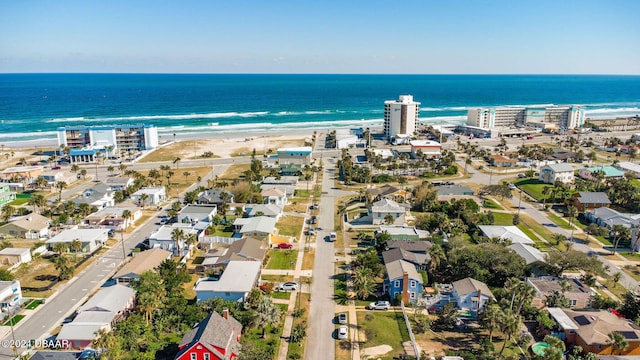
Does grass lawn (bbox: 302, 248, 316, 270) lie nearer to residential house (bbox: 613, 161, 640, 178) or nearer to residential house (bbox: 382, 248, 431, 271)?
residential house (bbox: 382, 248, 431, 271)

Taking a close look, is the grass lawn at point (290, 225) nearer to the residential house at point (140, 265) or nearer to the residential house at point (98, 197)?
the residential house at point (140, 265)

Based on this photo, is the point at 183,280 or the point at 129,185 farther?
the point at 129,185

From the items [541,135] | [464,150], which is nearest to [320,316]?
[464,150]

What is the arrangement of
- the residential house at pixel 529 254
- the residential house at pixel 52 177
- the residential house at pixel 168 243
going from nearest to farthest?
the residential house at pixel 529 254 → the residential house at pixel 168 243 → the residential house at pixel 52 177

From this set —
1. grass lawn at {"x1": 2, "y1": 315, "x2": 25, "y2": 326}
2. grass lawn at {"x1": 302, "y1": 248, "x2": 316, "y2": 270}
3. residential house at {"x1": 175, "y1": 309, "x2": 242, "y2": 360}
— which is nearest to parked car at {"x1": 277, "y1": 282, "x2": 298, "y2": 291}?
grass lawn at {"x1": 302, "y1": 248, "x2": 316, "y2": 270}

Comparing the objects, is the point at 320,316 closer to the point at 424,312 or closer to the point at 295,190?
the point at 424,312

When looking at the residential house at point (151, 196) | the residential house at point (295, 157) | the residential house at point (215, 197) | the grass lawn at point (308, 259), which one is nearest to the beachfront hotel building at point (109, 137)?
the residential house at point (295, 157)

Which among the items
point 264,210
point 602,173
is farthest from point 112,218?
point 602,173
